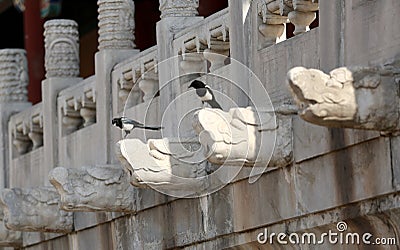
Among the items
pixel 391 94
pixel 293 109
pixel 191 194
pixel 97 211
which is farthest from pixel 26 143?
pixel 391 94

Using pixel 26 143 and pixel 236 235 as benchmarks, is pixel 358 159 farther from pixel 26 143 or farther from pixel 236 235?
pixel 26 143

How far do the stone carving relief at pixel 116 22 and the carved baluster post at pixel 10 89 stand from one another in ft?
8.48

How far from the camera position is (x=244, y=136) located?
12.0 m

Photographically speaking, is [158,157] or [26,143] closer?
[158,157]

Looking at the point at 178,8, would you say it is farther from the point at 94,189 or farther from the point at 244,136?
the point at 244,136

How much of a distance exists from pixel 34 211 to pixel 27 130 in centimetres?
197

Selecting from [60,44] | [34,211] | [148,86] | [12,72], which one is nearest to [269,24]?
[148,86]

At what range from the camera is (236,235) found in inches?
527

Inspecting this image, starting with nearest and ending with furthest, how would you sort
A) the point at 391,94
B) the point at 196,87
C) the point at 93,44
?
the point at 391,94, the point at 196,87, the point at 93,44

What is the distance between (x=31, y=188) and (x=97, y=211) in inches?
75.0

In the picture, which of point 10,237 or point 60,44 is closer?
point 60,44

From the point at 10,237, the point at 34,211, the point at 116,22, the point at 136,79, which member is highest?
the point at 116,22

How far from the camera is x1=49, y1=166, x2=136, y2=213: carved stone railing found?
14.8 m

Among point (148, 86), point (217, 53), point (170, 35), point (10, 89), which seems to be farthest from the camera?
point (10, 89)
